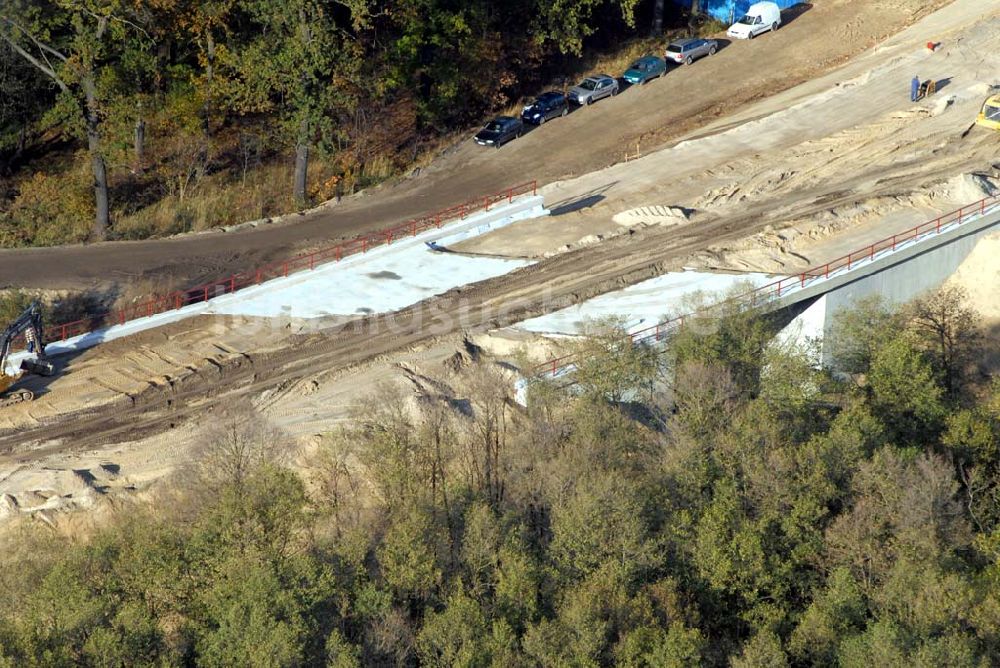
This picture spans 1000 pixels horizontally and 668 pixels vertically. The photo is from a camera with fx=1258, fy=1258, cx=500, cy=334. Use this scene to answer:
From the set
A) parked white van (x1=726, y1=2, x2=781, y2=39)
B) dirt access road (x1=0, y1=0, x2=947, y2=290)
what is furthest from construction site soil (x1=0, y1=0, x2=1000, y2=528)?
parked white van (x1=726, y1=2, x2=781, y2=39)

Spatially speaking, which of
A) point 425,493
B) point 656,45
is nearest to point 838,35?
point 656,45

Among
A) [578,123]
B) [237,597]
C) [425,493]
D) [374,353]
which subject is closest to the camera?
[237,597]

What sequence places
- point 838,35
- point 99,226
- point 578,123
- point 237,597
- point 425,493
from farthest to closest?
point 838,35, point 578,123, point 99,226, point 425,493, point 237,597

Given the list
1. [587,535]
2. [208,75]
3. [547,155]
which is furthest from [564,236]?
[587,535]

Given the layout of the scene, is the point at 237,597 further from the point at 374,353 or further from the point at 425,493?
the point at 374,353

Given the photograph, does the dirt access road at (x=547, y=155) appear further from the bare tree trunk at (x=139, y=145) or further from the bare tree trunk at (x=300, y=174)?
the bare tree trunk at (x=139, y=145)
